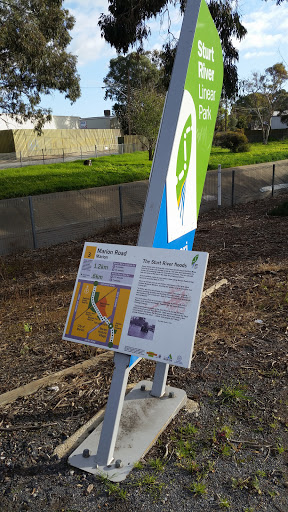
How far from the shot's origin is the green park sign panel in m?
2.70

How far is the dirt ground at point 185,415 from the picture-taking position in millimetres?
2582

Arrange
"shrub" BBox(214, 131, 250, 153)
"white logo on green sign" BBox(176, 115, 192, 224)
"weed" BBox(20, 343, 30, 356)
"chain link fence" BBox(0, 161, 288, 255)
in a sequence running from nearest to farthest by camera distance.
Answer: "white logo on green sign" BBox(176, 115, 192, 224)
"weed" BBox(20, 343, 30, 356)
"chain link fence" BBox(0, 161, 288, 255)
"shrub" BBox(214, 131, 250, 153)

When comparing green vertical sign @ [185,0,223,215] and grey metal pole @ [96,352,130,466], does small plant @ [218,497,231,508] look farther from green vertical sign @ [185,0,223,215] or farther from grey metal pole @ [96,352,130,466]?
green vertical sign @ [185,0,223,215]

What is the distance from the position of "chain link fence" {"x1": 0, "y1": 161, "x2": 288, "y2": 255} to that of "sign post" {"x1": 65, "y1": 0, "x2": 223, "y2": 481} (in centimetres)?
745

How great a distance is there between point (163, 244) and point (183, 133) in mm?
723

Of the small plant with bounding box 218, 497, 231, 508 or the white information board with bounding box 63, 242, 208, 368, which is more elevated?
the white information board with bounding box 63, 242, 208, 368

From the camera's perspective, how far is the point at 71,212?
12.1m

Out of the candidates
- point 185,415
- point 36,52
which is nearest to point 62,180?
point 36,52

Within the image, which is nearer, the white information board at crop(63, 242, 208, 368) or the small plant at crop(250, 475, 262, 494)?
the white information board at crop(63, 242, 208, 368)

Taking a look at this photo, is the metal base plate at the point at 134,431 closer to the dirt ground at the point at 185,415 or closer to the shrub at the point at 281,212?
the dirt ground at the point at 185,415

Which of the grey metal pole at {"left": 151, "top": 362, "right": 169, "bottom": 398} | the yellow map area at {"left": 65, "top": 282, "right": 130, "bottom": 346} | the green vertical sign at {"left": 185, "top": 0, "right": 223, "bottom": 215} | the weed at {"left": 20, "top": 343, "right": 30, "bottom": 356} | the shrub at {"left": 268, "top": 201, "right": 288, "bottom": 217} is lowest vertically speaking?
the shrub at {"left": 268, "top": 201, "right": 288, "bottom": 217}

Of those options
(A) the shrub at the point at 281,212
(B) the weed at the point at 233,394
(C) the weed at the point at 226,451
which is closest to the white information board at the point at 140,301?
(C) the weed at the point at 226,451

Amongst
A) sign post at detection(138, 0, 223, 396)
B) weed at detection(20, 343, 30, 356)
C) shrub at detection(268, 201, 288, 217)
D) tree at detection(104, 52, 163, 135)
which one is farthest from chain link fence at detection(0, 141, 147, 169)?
sign post at detection(138, 0, 223, 396)

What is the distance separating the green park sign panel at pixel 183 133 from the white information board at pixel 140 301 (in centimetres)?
21
